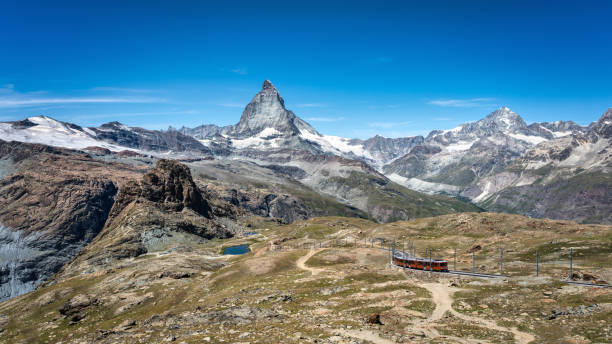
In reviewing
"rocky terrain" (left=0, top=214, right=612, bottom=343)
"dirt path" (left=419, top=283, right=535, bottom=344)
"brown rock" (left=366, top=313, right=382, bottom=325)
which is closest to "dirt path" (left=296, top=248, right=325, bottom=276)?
"rocky terrain" (left=0, top=214, right=612, bottom=343)

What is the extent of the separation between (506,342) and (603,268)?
55.7 meters

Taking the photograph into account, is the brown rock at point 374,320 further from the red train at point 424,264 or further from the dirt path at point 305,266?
the dirt path at point 305,266

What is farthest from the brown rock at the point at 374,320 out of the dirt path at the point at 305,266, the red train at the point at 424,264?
the dirt path at the point at 305,266

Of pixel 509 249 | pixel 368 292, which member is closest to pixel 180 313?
pixel 368 292

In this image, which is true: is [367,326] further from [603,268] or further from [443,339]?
[603,268]

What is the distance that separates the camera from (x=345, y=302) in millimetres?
66875

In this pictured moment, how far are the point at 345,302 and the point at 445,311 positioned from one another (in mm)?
17202

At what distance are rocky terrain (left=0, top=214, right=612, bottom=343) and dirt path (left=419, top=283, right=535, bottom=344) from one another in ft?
0.55

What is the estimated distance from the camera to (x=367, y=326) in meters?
52.0

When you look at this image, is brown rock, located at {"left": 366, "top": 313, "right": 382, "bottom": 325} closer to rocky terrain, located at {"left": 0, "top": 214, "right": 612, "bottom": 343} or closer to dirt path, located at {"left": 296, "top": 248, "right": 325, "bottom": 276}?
rocky terrain, located at {"left": 0, "top": 214, "right": 612, "bottom": 343}

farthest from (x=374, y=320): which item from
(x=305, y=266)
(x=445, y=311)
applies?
(x=305, y=266)

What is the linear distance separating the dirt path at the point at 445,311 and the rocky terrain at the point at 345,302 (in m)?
0.17

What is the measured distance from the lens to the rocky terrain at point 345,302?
49.8 m

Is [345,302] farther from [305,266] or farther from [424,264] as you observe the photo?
[305,266]
